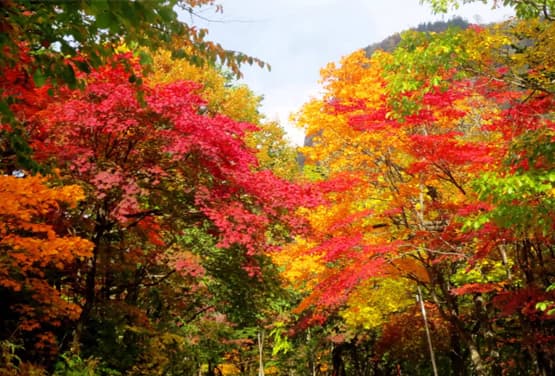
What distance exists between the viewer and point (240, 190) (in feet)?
30.3

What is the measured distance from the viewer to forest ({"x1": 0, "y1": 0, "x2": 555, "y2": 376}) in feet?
21.9

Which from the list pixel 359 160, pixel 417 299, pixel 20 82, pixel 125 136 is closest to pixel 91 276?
pixel 125 136

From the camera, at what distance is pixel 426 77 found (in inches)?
304

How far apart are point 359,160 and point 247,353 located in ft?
51.7

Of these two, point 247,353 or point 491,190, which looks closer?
point 491,190

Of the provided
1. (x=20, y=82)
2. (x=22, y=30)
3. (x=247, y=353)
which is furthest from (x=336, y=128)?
(x=247, y=353)

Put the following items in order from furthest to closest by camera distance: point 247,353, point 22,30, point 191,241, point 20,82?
point 247,353
point 191,241
point 20,82
point 22,30

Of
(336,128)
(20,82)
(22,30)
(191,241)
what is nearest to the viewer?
(22,30)

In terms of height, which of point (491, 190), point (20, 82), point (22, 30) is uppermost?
point (20, 82)

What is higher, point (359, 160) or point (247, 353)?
point (359, 160)

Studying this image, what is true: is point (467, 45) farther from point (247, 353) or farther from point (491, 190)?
point (247, 353)

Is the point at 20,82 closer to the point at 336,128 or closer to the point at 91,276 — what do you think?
the point at 91,276

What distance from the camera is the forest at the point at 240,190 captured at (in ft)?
21.9

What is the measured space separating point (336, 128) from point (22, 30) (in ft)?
29.2
